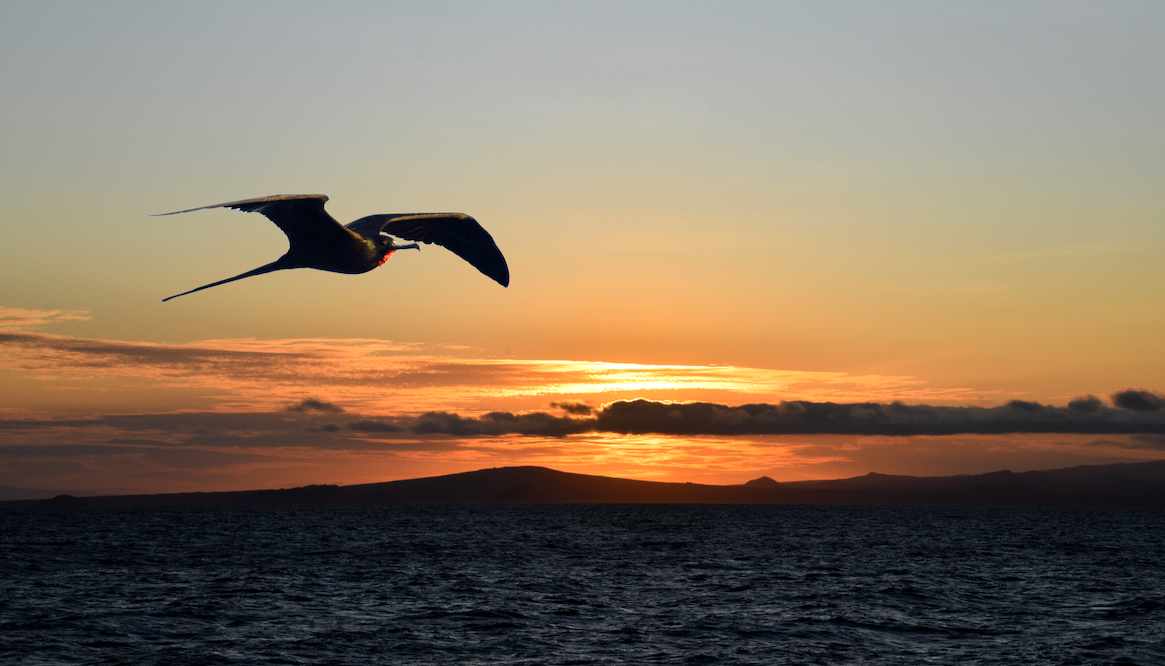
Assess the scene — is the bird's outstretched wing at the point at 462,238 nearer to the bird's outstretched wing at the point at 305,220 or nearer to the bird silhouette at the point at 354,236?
the bird silhouette at the point at 354,236

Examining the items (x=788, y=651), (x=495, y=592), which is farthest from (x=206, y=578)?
(x=788, y=651)

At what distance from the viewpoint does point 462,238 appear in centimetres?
1744

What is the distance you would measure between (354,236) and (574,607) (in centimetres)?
2920

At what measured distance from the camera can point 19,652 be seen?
29453 mm

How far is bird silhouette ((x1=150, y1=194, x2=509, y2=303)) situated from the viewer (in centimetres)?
1362

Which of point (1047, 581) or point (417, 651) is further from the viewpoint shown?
point (1047, 581)

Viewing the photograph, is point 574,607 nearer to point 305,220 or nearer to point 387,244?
point 387,244

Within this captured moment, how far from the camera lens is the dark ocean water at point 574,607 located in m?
30.1

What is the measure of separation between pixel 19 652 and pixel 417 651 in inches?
492

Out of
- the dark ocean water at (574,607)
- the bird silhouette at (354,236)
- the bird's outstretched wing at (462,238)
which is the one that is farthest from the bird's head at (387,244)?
the dark ocean water at (574,607)

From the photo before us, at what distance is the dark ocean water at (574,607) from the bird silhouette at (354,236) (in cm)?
1571

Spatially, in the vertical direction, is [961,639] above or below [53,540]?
above

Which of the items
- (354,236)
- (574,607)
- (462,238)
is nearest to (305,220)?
(354,236)

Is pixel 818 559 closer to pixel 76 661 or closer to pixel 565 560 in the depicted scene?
pixel 565 560
